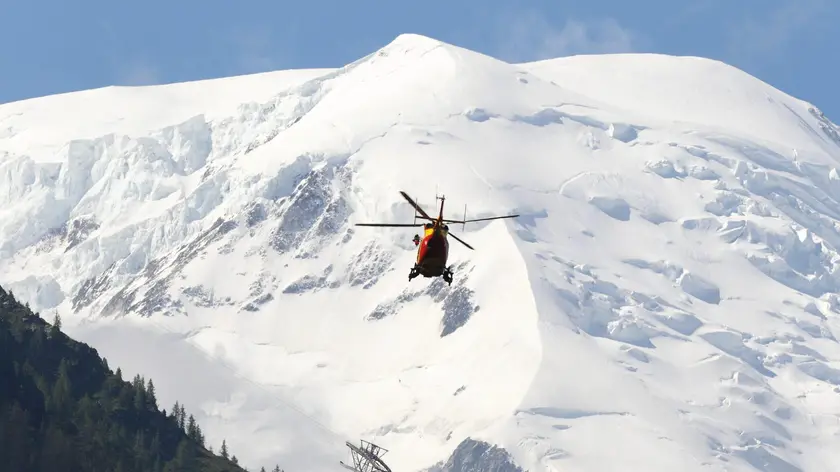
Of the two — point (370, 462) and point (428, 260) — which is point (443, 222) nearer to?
point (428, 260)

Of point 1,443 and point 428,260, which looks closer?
point 428,260

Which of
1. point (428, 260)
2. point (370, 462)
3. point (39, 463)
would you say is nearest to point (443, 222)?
point (428, 260)

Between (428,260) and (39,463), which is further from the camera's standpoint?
(39,463)

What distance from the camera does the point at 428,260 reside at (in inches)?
5103

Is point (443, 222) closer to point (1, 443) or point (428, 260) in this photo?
point (428, 260)

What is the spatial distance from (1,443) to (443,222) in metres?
83.0

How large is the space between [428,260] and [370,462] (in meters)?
68.6

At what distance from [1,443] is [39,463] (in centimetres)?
425

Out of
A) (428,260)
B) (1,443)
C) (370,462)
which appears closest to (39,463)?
(1,443)

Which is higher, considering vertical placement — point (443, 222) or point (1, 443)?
point (1, 443)

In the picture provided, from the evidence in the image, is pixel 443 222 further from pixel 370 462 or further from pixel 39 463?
pixel 39 463

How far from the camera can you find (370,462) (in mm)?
194750

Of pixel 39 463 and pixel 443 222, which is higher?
pixel 39 463

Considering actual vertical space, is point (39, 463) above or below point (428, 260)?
above
